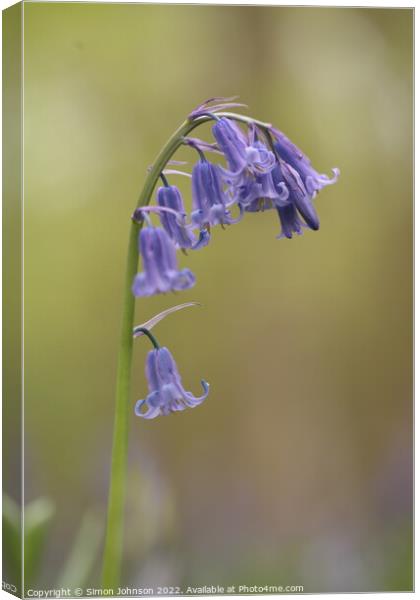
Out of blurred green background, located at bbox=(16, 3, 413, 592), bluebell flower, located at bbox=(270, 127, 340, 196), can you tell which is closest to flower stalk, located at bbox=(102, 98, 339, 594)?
bluebell flower, located at bbox=(270, 127, 340, 196)

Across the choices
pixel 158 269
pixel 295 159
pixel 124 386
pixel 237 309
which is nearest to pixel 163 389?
pixel 124 386

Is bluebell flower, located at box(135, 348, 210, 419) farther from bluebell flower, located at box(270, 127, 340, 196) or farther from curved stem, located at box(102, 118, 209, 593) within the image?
bluebell flower, located at box(270, 127, 340, 196)

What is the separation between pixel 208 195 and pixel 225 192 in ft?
0.18

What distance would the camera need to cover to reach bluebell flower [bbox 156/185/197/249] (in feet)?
9.19

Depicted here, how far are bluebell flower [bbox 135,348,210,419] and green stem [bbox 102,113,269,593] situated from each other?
0.08 meters

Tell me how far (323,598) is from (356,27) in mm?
2452

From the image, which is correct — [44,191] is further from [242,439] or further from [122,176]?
[242,439]

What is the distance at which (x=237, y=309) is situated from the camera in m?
4.72

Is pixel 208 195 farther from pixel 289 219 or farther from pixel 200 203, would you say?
→ pixel 289 219

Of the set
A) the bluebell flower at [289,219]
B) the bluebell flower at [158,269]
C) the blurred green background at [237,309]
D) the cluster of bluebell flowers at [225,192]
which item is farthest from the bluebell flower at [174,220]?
the blurred green background at [237,309]

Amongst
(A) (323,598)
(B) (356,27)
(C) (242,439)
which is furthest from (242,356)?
(B) (356,27)

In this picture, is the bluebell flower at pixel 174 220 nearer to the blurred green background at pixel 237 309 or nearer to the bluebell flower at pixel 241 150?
the bluebell flower at pixel 241 150

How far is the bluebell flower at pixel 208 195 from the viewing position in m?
2.81

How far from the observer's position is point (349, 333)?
14.0 feet
